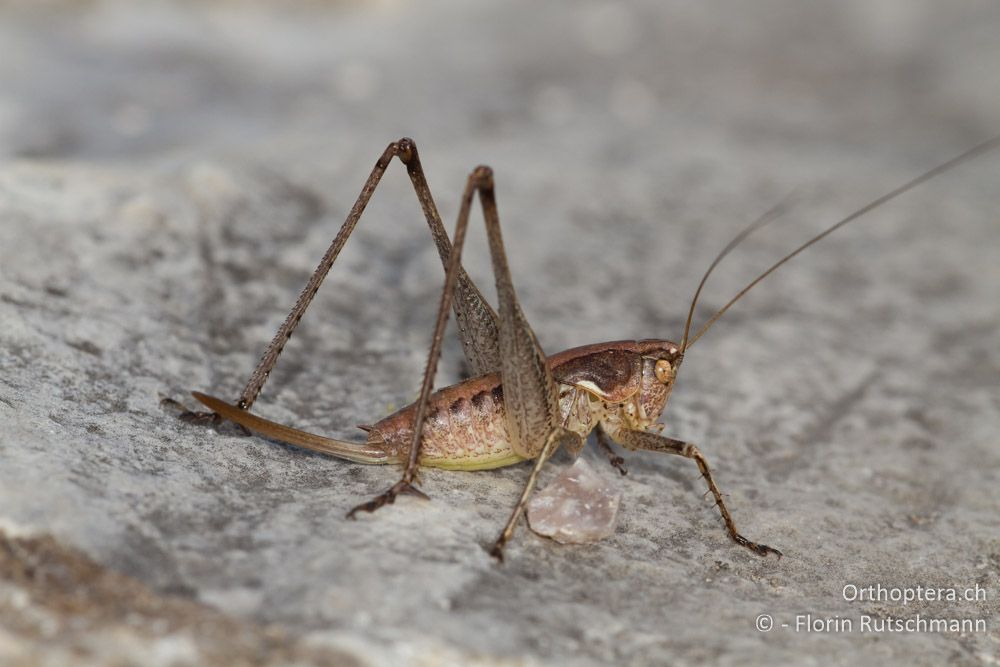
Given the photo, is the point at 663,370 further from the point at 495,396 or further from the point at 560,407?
the point at 495,396

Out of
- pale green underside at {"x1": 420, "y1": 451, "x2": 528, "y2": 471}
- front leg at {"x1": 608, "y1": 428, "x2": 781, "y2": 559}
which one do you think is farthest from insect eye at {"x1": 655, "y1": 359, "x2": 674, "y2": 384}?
pale green underside at {"x1": 420, "y1": 451, "x2": 528, "y2": 471}

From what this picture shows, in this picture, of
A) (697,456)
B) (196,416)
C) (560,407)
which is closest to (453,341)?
(560,407)

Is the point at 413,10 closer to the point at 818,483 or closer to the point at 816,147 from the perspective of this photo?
the point at 816,147

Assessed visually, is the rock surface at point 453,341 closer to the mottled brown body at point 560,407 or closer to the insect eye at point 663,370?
the mottled brown body at point 560,407

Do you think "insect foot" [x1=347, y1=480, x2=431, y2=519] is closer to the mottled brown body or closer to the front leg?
the mottled brown body

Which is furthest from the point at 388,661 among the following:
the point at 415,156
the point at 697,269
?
the point at 697,269

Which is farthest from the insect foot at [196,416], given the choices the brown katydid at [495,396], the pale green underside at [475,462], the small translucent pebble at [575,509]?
the small translucent pebble at [575,509]

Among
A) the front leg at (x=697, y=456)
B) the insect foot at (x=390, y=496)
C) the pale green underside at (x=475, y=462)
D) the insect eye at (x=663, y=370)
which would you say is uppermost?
the insect eye at (x=663, y=370)
